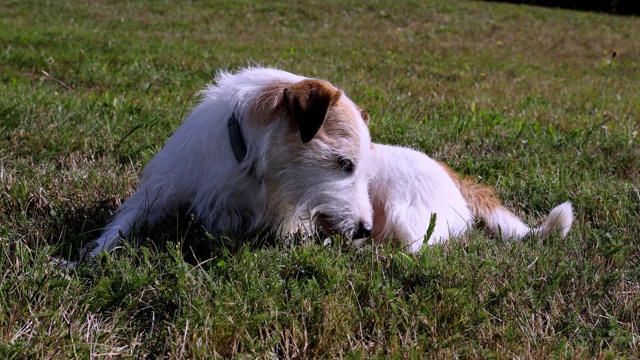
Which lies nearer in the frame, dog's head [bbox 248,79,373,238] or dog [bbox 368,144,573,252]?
dog's head [bbox 248,79,373,238]

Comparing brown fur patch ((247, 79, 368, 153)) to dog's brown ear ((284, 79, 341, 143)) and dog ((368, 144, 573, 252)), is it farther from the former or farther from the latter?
dog ((368, 144, 573, 252))

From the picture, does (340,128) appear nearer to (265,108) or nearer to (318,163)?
(318,163)

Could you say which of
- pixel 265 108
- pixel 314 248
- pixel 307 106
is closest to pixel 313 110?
pixel 307 106

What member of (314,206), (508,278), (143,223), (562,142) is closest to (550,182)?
(562,142)

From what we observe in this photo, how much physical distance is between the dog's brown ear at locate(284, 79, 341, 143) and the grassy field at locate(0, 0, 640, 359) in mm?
585

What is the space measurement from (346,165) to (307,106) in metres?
0.42

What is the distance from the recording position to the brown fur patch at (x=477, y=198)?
392 centimetres

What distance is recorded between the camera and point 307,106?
10.3 ft

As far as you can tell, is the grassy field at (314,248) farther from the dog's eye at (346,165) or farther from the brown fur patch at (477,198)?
the dog's eye at (346,165)

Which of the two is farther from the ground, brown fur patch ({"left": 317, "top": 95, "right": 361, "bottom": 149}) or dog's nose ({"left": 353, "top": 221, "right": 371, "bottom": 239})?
brown fur patch ({"left": 317, "top": 95, "right": 361, "bottom": 149})

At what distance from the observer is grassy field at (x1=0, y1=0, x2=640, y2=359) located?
98.5 inches

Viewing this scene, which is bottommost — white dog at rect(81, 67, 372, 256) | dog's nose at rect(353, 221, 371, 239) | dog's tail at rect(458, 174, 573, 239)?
dog's tail at rect(458, 174, 573, 239)

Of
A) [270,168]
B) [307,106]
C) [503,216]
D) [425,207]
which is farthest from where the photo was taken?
[503,216]

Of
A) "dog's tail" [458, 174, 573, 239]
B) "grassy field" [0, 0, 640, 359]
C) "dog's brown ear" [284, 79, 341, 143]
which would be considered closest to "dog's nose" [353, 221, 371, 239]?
"grassy field" [0, 0, 640, 359]
